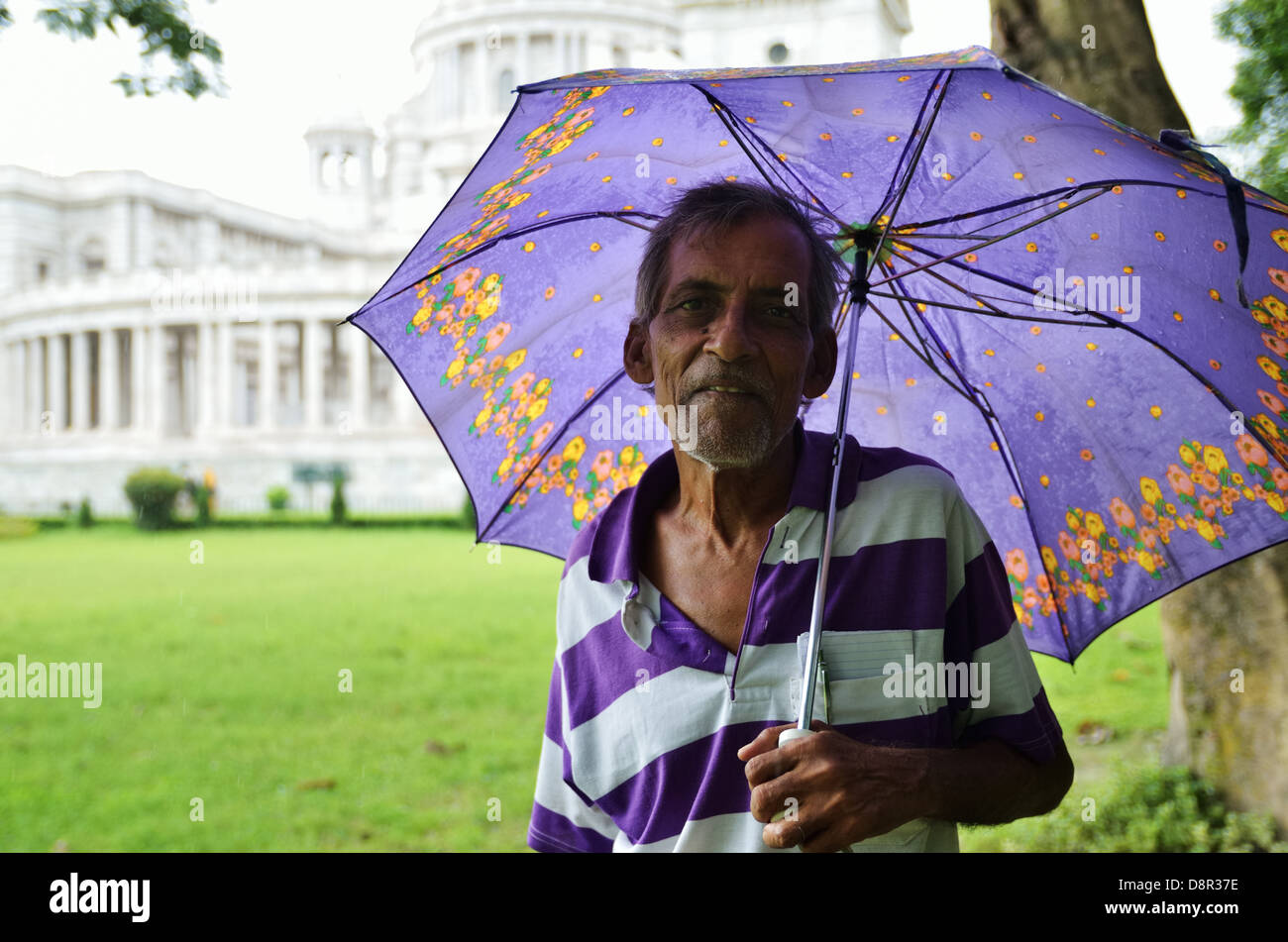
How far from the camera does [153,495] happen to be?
26.3m

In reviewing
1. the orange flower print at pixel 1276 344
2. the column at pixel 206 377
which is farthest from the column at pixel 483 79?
the orange flower print at pixel 1276 344

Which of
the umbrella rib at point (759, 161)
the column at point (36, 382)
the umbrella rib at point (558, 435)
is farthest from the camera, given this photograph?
the column at point (36, 382)

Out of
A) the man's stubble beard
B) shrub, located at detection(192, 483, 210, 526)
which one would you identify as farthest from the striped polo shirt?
shrub, located at detection(192, 483, 210, 526)

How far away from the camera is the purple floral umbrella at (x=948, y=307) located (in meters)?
2.14

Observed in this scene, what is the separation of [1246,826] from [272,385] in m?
41.4

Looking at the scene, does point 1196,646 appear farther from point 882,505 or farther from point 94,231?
point 94,231

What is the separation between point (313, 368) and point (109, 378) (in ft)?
26.5

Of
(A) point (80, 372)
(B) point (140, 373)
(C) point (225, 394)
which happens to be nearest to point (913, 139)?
(C) point (225, 394)

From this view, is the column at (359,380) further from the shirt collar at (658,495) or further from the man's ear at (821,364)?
the man's ear at (821,364)

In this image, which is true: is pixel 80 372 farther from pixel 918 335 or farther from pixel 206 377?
pixel 918 335

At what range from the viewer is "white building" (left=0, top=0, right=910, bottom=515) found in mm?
37500

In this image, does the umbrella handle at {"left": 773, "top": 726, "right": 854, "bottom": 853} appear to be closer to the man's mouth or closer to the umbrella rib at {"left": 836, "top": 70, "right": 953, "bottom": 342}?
the man's mouth

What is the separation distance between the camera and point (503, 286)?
2760mm

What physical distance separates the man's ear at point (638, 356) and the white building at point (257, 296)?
30368mm
